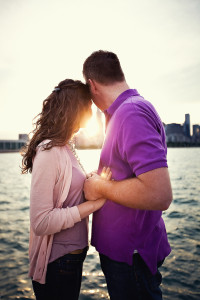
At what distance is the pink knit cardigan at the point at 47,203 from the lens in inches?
77.7

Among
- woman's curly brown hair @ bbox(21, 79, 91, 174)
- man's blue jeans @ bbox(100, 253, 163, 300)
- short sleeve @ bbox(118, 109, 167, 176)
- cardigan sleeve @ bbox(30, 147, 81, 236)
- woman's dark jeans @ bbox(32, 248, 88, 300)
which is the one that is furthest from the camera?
woman's curly brown hair @ bbox(21, 79, 91, 174)

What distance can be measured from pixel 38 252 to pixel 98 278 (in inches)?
161

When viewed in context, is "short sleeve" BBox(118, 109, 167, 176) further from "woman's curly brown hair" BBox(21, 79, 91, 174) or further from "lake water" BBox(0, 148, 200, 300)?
"lake water" BBox(0, 148, 200, 300)

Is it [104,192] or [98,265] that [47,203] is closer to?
[104,192]

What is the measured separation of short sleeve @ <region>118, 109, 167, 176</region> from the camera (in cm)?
154

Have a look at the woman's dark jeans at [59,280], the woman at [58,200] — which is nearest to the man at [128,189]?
the woman at [58,200]

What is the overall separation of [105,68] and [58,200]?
135 centimetres

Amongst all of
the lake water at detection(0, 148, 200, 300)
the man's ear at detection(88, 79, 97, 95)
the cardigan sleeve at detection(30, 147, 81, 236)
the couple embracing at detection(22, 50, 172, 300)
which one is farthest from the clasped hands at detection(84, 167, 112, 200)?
the lake water at detection(0, 148, 200, 300)

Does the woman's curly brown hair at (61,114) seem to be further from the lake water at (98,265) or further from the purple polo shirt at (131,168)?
the lake water at (98,265)

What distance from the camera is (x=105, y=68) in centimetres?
218

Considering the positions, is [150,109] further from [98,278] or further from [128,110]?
[98,278]

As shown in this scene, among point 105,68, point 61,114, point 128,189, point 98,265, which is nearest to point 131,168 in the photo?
point 128,189

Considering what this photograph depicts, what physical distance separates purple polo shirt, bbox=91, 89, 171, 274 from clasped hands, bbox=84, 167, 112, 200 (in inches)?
2.4

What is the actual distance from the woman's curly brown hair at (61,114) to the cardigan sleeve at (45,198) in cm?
22
